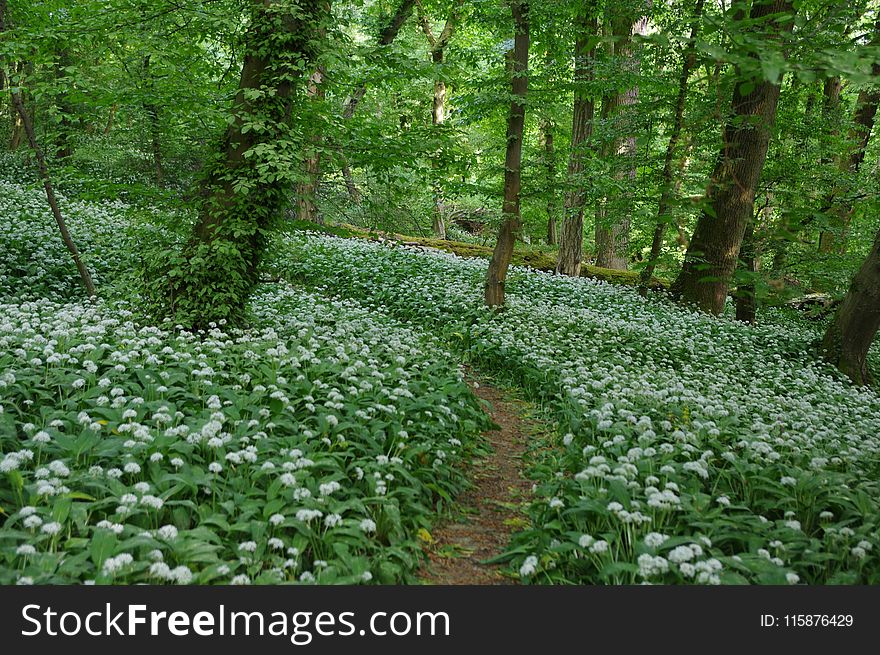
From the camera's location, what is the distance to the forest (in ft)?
12.8

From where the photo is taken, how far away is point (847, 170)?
1614cm

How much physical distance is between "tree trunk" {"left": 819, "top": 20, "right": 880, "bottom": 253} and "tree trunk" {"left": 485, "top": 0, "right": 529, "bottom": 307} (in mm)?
6925

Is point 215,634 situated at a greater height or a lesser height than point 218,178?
lesser

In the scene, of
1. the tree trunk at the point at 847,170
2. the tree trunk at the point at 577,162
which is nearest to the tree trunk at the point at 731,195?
the tree trunk at the point at 847,170

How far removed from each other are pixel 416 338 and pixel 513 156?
152 inches

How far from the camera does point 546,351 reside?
29.0ft

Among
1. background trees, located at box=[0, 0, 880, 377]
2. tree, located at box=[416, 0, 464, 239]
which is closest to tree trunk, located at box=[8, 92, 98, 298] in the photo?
background trees, located at box=[0, 0, 880, 377]

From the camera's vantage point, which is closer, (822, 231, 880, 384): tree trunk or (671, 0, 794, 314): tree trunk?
(822, 231, 880, 384): tree trunk

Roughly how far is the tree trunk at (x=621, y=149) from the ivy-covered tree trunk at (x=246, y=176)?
12.9 feet

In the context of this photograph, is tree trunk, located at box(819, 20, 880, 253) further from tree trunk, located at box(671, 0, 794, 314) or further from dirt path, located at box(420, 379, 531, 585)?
dirt path, located at box(420, 379, 531, 585)

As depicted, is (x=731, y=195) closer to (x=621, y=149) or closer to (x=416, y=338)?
(x=621, y=149)

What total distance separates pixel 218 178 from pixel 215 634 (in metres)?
6.25

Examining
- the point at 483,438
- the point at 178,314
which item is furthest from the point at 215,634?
the point at 178,314

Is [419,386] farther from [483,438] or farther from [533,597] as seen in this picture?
[533,597]
